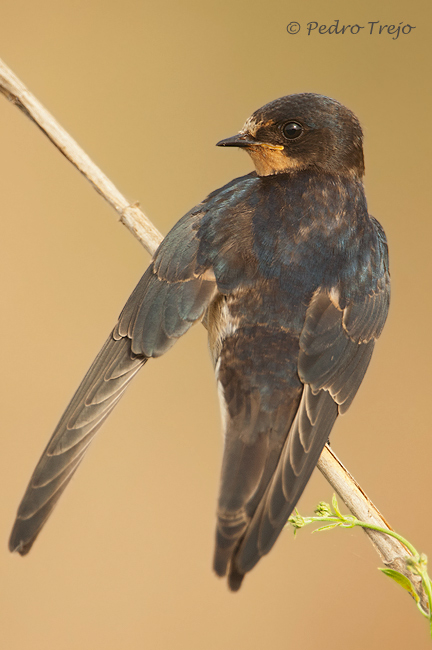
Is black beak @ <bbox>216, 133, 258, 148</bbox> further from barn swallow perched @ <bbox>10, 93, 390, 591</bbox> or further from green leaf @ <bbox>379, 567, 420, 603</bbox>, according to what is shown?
green leaf @ <bbox>379, 567, 420, 603</bbox>

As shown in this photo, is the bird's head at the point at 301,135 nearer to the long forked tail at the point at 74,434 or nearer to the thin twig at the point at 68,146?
the thin twig at the point at 68,146

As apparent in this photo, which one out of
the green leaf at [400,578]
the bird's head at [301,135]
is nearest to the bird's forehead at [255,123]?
the bird's head at [301,135]

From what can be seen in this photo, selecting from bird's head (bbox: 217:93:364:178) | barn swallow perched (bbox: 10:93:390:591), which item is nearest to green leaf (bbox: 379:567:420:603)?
barn swallow perched (bbox: 10:93:390:591)

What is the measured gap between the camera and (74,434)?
1.16 metres

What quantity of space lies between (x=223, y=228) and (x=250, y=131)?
→ 0.20 metres

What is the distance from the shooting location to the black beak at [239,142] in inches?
54.2

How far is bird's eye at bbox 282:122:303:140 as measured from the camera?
1.37 metres

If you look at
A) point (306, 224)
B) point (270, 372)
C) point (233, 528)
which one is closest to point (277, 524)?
point (233, 528)

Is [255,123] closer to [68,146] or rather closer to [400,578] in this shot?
[68,146]

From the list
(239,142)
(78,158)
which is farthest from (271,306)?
(78,158)

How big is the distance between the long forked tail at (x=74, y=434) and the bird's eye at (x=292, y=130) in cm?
51

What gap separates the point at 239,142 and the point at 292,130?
0.11 m

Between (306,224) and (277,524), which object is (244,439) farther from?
(306,224)

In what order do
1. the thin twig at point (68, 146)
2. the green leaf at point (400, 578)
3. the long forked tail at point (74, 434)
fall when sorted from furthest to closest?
the thin twig at point (68, 146)
the long forked tail at point (74, 434)
the green leaf at point (400, 578)
